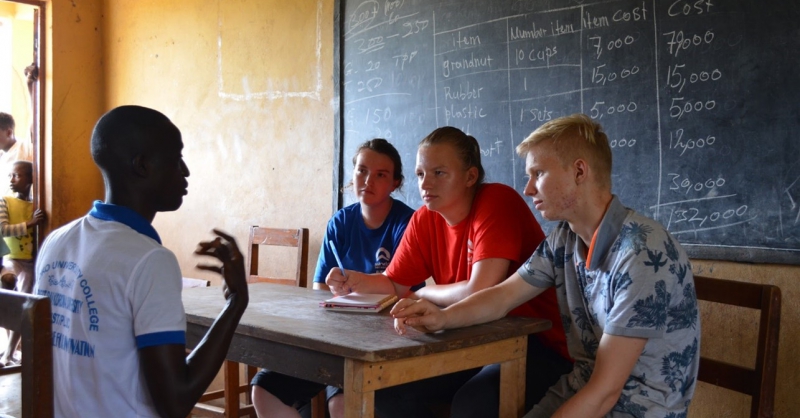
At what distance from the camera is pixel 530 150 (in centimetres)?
191

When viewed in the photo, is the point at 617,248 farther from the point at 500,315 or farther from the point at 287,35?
the point at 287,35

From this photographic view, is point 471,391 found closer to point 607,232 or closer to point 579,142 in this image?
point 607,232

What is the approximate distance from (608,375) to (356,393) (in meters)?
0.55

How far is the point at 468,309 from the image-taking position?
1973mm

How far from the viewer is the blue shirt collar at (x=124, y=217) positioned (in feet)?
4.65

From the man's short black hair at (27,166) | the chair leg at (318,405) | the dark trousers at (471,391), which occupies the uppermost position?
the man's short black hair at (27,166)

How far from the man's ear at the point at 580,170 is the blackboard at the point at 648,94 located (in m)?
1.02

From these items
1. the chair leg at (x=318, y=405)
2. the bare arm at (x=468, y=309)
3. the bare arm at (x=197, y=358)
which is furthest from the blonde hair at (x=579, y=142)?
the chair leg at (x=318, y=405)

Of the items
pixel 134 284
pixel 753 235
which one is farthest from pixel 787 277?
pixel 134 284

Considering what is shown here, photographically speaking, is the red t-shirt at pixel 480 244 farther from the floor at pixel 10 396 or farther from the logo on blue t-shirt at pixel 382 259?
the floor at pixel 10 396

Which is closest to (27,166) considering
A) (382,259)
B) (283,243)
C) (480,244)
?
(283,243)

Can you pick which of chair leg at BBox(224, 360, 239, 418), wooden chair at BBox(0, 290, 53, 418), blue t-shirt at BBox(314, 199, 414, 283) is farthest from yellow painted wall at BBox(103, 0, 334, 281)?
wooden chair at BBox(0, 290, 53, 418)

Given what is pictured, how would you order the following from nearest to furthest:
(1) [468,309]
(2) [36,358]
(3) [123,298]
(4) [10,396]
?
(2) [36,358], (3) [123,298], (1) [468,309], (4) [10,396]

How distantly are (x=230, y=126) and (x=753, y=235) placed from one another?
3.28 meters
